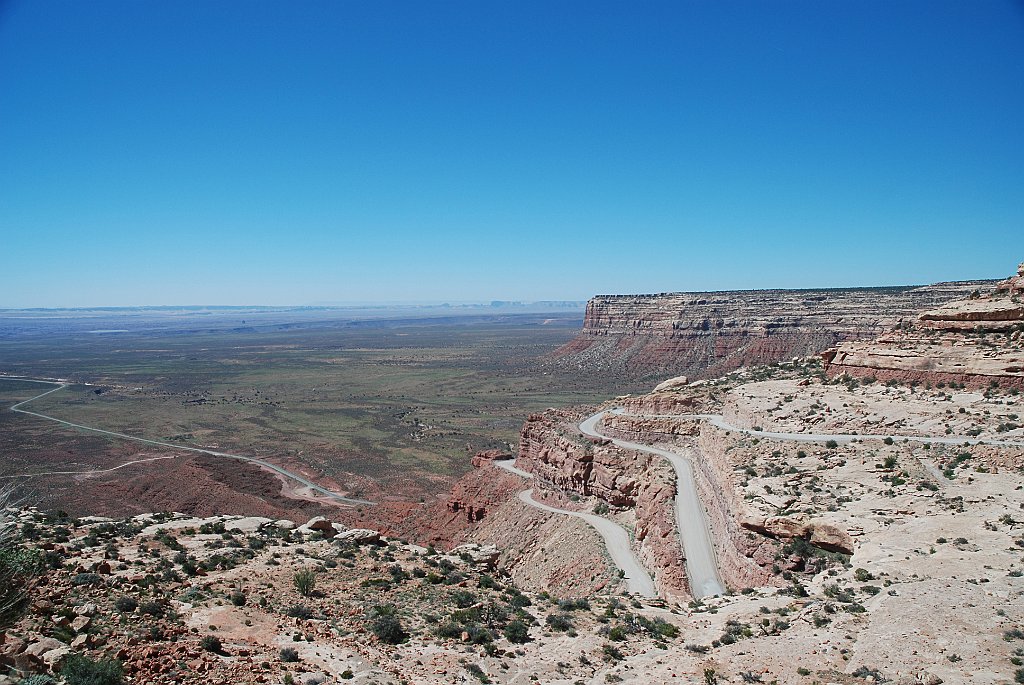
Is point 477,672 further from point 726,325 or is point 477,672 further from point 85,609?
point 726,325

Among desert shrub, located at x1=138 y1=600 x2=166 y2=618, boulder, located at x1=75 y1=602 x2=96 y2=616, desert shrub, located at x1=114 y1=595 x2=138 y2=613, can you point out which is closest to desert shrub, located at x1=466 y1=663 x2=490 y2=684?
desert shrub, located at x1=138 y1=600 x2=166 y2=618

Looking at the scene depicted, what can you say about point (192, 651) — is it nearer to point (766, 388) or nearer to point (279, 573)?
point (279, 573)

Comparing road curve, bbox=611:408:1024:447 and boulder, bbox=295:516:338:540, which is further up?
road curve, bbox=611:408:1024:447

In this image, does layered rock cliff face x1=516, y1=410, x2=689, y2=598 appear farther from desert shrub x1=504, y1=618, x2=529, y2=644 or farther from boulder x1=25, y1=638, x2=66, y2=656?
boulder x1=25, y1=638, x2=66, y2=656

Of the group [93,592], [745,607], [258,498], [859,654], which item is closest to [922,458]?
[745,607]

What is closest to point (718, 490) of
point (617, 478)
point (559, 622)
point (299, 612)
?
point (617, 478)

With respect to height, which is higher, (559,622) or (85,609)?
(85,609)
